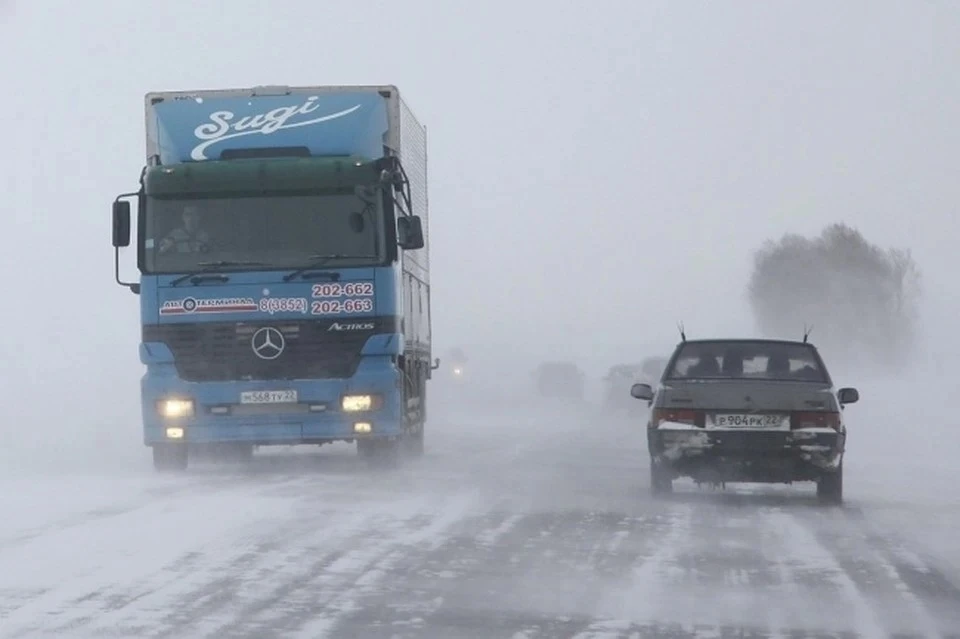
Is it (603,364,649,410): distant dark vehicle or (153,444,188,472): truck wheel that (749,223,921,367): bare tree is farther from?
(153,444,188,472): truck wheel

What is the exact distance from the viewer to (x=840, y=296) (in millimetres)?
95375

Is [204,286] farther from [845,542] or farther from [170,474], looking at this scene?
[845,542]

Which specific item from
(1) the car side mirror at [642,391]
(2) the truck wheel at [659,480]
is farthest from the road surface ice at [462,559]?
(1) the car side mirror at [642,391]

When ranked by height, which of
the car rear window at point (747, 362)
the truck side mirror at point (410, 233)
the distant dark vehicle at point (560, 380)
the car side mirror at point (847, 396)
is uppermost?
the truck side mirror at point (410, 233)

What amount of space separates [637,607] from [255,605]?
1913mm

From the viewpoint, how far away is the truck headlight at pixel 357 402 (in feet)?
65.0

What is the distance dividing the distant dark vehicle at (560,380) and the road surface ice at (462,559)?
221 feet

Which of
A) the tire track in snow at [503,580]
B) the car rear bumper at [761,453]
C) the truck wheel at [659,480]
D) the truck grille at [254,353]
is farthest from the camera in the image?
the truck grille at [254,353]

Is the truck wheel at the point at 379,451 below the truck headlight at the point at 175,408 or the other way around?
below

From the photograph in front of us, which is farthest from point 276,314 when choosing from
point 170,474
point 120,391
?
point 120,391

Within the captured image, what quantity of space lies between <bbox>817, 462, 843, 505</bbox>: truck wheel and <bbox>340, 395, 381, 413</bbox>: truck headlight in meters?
5.31

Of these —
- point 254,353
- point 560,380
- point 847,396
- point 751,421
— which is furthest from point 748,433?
point 560,380

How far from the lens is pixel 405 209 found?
20391 mm

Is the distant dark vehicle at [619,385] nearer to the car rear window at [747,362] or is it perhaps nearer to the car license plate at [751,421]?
the car rear window at [747,362]
